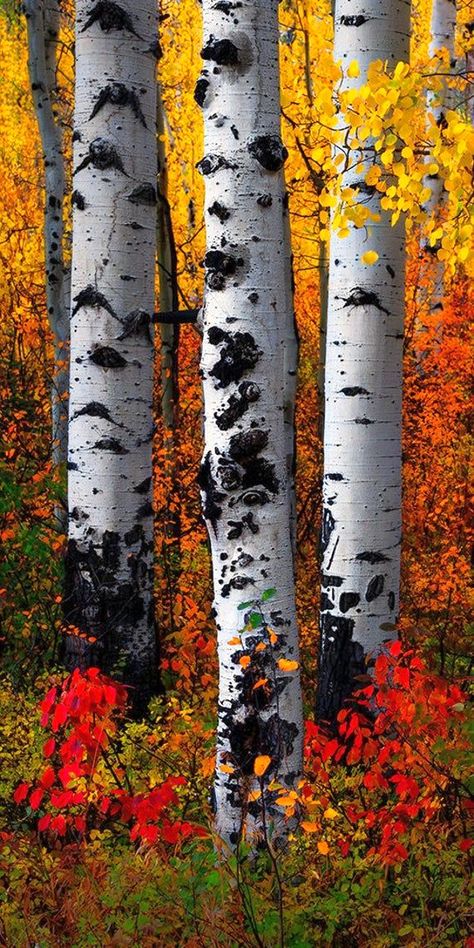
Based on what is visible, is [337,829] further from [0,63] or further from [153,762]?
[0,63]

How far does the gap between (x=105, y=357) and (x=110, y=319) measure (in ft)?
0.66

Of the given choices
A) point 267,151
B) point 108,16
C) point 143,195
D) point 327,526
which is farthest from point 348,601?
point 108,16

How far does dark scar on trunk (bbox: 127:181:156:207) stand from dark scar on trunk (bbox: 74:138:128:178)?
0.14m

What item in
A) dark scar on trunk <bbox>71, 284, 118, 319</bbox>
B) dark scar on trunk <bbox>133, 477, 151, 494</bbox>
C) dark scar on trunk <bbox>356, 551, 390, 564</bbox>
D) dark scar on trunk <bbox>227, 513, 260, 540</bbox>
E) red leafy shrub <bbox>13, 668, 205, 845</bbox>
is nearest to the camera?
red leafy shrub <bbox>13, 668, 205, 845</bbox>

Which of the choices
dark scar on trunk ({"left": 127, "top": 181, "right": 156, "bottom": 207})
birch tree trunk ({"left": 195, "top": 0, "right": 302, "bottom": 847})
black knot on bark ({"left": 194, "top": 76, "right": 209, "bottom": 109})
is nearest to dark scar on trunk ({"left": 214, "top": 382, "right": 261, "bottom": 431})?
birch tree trunk ({"left": 195, "top": 0, "right": 302, "bottom": 847})

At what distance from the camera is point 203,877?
291 centimetres

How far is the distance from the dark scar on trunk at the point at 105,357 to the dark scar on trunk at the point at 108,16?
5.26 feet

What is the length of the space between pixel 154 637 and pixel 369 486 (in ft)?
5.14

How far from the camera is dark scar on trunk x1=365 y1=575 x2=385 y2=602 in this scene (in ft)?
13.8

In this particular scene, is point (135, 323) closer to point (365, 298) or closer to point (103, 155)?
point (103, 155)

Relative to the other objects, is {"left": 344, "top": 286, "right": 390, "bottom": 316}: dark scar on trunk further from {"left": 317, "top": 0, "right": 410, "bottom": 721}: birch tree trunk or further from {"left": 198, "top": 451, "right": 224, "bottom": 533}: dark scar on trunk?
{"left": 198, "top": 451, "right": 224, "bottom": 533}: dark scar on trunk

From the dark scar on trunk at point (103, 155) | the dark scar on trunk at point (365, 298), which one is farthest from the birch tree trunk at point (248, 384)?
the dark scar on trunk at point (103, 155)

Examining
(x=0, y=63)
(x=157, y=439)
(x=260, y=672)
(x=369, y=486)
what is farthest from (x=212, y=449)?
(x=0, y=63)

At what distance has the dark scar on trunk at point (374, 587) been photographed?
13.8ft
